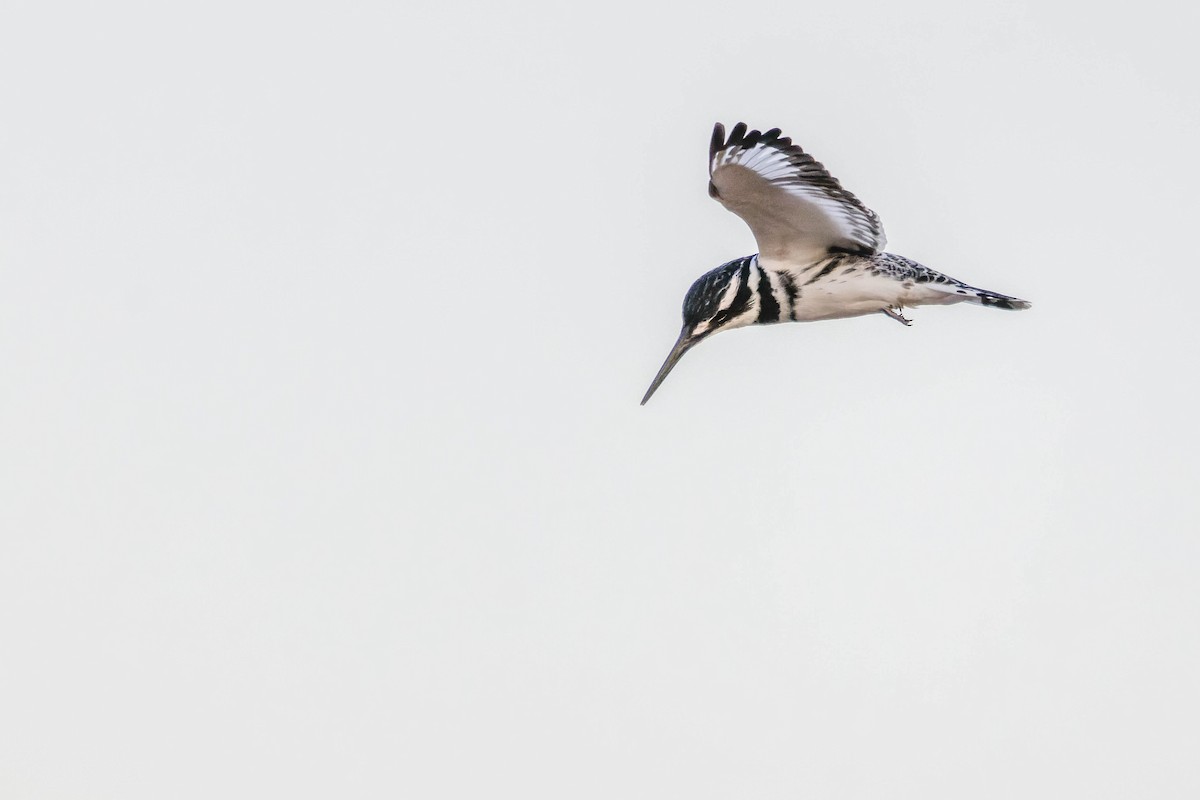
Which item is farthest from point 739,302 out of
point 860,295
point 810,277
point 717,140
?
point 717,140

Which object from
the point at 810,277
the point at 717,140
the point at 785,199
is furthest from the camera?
the point at 810,277

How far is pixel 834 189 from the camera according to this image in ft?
36.6

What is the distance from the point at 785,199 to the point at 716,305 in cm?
94

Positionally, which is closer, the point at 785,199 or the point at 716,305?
the point at 785,199

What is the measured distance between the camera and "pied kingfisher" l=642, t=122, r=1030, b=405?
11367 millimetres

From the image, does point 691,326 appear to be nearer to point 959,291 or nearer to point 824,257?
point 824,257

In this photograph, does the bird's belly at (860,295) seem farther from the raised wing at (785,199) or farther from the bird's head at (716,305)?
the bird's head at (716,305)

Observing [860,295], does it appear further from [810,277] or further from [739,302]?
[739,302]

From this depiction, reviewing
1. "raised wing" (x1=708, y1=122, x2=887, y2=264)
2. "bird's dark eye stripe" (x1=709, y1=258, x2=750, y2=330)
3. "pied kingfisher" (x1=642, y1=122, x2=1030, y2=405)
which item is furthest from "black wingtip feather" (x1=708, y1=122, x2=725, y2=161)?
"bird's dark eye stripe" (x1=709, y1=258, x2=750, y2=330)

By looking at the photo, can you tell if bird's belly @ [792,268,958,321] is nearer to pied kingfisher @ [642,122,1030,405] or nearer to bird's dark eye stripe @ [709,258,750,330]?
pied kingfisher @ [642,122,1030,405]

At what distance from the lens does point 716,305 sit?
38.8 feet

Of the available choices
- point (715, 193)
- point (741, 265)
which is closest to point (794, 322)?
point (741, 265)

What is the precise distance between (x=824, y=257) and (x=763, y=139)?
3.82 feet

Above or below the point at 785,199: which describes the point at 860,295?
below
